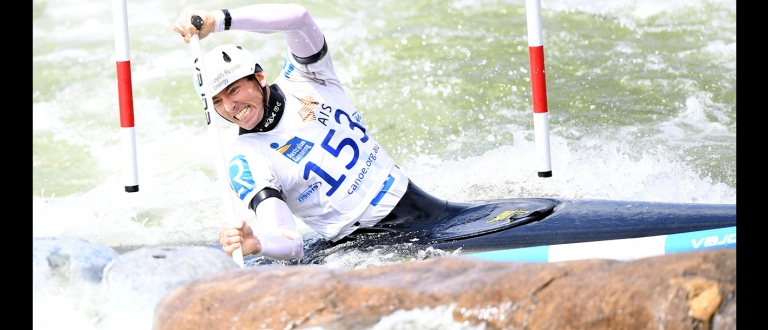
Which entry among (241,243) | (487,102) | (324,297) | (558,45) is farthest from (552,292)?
(558,45)

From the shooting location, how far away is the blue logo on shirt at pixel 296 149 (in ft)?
11.5

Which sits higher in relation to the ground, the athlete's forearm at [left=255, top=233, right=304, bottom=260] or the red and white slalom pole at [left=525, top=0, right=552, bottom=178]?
the red and white slalom pole at [left=525, top=0, right=552, bottom=178]

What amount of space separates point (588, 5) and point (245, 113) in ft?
21.5

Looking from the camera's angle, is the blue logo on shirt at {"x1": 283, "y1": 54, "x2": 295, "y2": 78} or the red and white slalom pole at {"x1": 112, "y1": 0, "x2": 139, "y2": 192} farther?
the blue logo on shirt at {"x1": 283, "y1": 54, "x2": 295, "y2": 78}

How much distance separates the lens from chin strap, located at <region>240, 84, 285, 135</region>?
137 inches

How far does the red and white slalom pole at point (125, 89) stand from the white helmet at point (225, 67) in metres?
0.47

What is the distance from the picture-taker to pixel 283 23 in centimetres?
351

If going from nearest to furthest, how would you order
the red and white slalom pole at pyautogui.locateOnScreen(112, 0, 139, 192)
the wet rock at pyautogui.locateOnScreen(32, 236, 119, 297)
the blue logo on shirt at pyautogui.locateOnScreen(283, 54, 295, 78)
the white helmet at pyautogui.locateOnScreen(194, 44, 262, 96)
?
the wet rock at pyautogui.locateOnScreen(32, 236, 119, 297), the white helmet at pyautogui.locateOnScreen(194, 44, 262, 96), the red and white slalom pole at pyautogui.locateOnScreen(112, 0, 139, 192), the blue logo on shirt at pyautogui.locateOnScreen(283, 54, 295, 78)

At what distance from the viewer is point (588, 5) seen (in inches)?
368

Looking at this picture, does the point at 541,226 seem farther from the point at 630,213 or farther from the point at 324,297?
the point at 324,297

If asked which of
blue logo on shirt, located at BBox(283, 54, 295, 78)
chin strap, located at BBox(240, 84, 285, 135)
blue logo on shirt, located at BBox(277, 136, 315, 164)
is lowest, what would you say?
blue logo on shirt, located at BBox(277, 136, 315, 164)

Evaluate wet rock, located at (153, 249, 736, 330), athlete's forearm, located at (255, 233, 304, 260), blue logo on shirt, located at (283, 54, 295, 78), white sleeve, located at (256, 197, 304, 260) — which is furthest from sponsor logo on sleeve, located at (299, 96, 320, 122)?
wet rock, located at (153, 249, 736, 330)

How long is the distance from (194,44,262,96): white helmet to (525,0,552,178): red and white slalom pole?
51.2 inches

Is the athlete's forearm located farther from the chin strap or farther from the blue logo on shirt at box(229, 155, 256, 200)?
the chin strap
